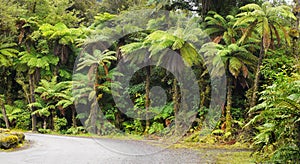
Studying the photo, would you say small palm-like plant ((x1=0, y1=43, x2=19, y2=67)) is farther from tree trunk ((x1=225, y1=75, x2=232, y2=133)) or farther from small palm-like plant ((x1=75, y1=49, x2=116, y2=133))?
tree trunk ((x1=225, y1=75, x2=232, y2=133))

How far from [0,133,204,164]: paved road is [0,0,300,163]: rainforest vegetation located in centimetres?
263

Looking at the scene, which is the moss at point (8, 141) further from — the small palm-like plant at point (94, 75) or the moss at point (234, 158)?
the moss at point (234, 158)

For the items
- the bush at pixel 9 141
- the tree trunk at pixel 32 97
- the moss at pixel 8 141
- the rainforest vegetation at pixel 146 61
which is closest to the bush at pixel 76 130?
the rainforest vegetation at pixel 146 61

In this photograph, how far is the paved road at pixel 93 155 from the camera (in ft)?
21.7

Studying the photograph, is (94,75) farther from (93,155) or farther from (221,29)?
(93,155)

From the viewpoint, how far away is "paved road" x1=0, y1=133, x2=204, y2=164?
6609 millimetres

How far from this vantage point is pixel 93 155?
7262 mm

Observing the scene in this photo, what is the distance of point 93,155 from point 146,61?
A: 19.9 feet

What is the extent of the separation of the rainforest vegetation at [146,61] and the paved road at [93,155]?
2633 mm

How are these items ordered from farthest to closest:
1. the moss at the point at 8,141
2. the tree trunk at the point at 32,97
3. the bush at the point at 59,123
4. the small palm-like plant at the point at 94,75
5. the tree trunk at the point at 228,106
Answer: the tree trunk at the point at 32,97
the bush at the point at 59,123
the small palm-like plant at the point at 94,75
the tree trunk at the point at 228,106
the moss at the point at 8,141

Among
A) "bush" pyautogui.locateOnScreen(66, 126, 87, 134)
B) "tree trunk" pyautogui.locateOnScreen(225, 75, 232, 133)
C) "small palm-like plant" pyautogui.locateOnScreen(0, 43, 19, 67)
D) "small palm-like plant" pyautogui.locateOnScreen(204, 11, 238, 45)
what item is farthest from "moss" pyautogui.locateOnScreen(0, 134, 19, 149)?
"small palm-like plant" pyautogui.locateOnScreen(204, 11, 238, 45)

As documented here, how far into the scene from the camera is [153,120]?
12641 millimetres

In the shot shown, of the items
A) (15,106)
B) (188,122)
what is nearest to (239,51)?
(188,122)

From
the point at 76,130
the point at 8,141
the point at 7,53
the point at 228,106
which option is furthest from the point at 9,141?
the point at 7,53
